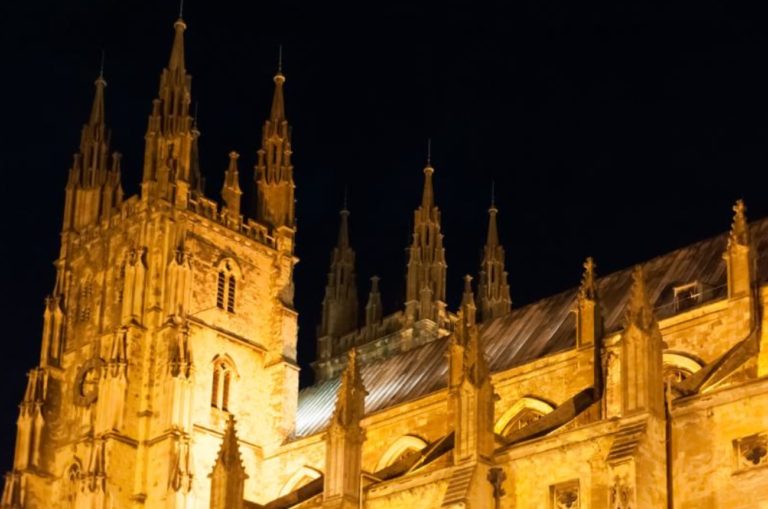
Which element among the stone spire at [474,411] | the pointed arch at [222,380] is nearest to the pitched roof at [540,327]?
the pointed arch at [222,380]

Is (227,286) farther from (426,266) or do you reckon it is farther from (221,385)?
(426,266)

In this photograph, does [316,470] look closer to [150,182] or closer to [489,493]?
[150,182]

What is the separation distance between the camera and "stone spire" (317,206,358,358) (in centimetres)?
8144

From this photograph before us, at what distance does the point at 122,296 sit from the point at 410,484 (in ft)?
75.5

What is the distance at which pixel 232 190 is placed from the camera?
2616 inches

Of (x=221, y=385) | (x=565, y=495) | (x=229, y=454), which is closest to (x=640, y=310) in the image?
(x=565, y=495)

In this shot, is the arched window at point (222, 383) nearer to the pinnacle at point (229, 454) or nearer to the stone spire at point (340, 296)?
the pinnacle at point (229, 454)

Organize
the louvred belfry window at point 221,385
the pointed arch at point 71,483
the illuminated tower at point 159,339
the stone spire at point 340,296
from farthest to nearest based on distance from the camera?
the stone spire at point 340,296 < the louvred belfry window at point 221,385 < the illuminated tower at point 159,339 < the pointed arch at point 71,483

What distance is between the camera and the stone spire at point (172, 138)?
6325cm

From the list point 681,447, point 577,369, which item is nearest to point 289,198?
point 577,369

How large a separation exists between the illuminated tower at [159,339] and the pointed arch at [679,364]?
17553 mm

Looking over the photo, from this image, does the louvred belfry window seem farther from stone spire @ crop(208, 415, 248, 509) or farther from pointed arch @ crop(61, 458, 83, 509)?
stone spire @ crop(208, 415, 248, 509)

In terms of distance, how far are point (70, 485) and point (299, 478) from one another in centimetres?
874

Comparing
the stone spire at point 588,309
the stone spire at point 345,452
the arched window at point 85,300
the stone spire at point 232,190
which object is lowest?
the stone spire at point 345,452
